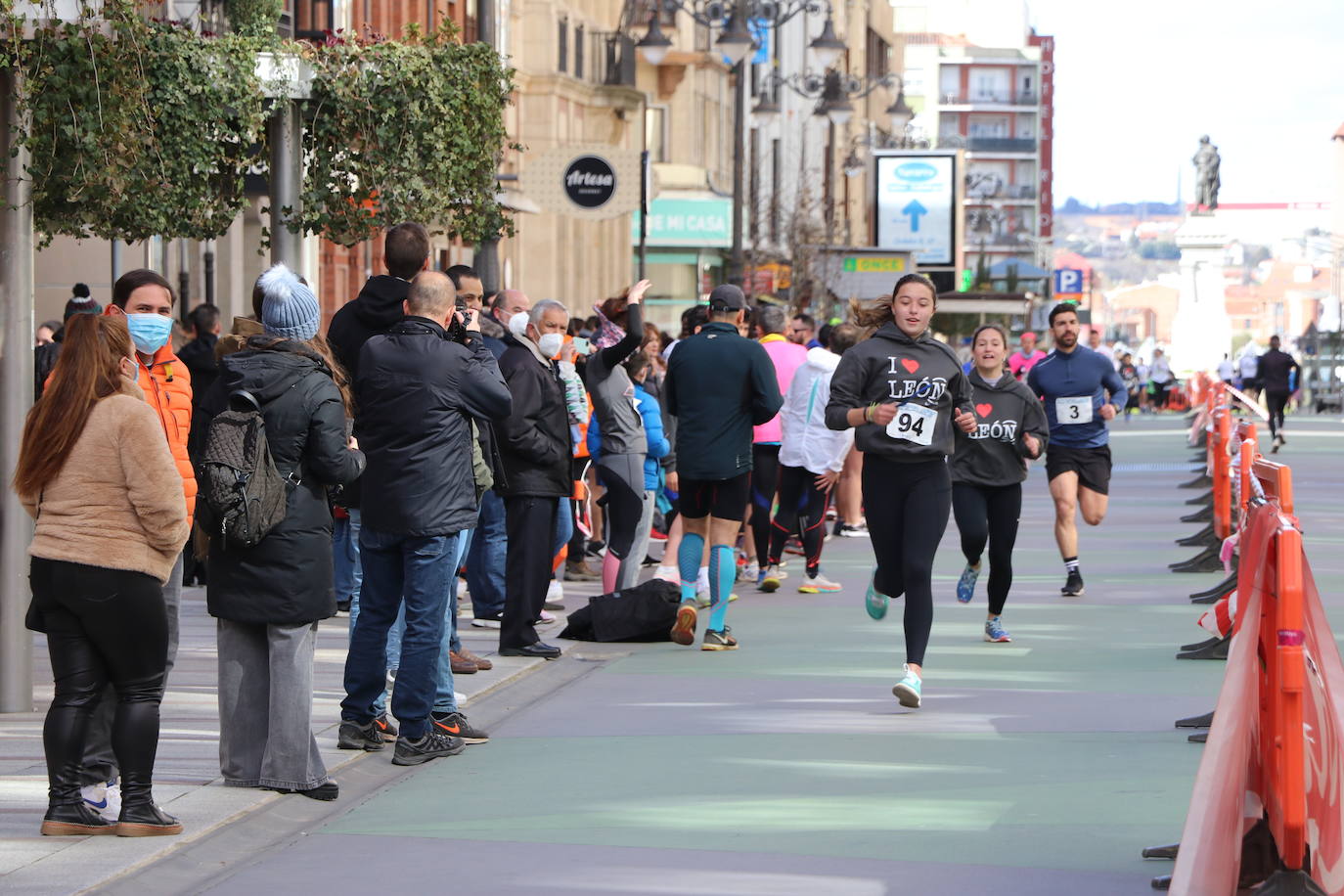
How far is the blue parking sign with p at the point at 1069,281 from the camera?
101m

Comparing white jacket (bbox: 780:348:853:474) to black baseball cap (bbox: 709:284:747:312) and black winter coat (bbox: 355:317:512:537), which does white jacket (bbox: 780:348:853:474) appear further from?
black winter coat (bbox: 355:317:512:537)

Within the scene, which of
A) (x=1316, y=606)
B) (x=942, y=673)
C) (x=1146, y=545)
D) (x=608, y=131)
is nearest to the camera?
(x=1316, y=606)

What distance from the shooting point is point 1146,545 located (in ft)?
70.5

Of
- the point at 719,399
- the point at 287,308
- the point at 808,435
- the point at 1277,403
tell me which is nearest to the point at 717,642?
the point at 719,399

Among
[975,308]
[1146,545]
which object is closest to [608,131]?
[975,308]

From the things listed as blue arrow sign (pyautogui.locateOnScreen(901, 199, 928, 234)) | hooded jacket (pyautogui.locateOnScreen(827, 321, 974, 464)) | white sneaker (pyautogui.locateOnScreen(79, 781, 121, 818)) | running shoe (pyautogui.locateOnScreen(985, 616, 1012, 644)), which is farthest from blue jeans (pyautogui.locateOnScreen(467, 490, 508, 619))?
blue arrow sign (pyautogui.locateOnScreen(901, 199, 928, 234))

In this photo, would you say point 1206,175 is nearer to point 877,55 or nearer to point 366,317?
point 877,55

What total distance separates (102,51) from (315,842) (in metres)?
4.08

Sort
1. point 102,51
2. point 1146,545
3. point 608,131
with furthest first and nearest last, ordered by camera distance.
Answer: point 608,131
point 1146,545
point 102,51

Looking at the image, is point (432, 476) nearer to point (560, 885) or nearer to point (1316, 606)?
point (560, 885)

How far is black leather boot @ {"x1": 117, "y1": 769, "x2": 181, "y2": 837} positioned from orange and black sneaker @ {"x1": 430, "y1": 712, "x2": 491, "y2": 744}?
2044 mm

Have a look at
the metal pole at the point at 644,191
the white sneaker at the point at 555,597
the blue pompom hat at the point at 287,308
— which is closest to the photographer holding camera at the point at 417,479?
the blue pompom hat at the point at 287,308

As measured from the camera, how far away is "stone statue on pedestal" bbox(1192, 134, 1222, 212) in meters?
88.6

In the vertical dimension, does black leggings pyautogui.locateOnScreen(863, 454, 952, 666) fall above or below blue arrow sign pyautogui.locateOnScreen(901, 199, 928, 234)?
below
